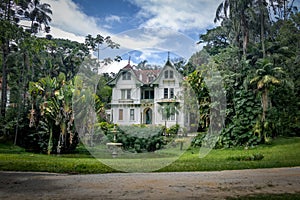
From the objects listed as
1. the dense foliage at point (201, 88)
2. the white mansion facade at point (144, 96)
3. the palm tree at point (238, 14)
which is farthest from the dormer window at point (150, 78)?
the palm tree at point (238, 14)

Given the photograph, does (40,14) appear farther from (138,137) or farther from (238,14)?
(138,137)

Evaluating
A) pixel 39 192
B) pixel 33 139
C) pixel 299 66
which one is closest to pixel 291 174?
pixel 39 192

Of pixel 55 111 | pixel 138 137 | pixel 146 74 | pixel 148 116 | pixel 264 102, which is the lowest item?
pixel 138 137

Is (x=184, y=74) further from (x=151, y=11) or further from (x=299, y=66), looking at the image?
(x=299, y=66)

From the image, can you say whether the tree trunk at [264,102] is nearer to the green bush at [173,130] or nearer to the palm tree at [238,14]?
the palm tree at [238,14]

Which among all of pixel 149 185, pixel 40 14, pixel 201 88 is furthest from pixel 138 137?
pixel 40 14

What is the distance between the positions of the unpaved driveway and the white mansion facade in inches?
55.8

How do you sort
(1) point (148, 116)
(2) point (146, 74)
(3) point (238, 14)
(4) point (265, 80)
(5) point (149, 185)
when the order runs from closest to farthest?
(1) point (148, 116)
(2) point (146, 74)
(5) point (149, 185)
(4) point (265, 80)
(3) point (238, 14)

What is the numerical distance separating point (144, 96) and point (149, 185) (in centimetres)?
225

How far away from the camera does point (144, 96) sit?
3260mm

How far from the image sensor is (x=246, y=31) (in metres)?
18.3

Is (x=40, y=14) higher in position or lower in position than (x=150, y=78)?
higher

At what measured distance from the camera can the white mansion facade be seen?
3123 mm

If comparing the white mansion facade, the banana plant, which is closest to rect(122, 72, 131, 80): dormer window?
the white mansion facade
